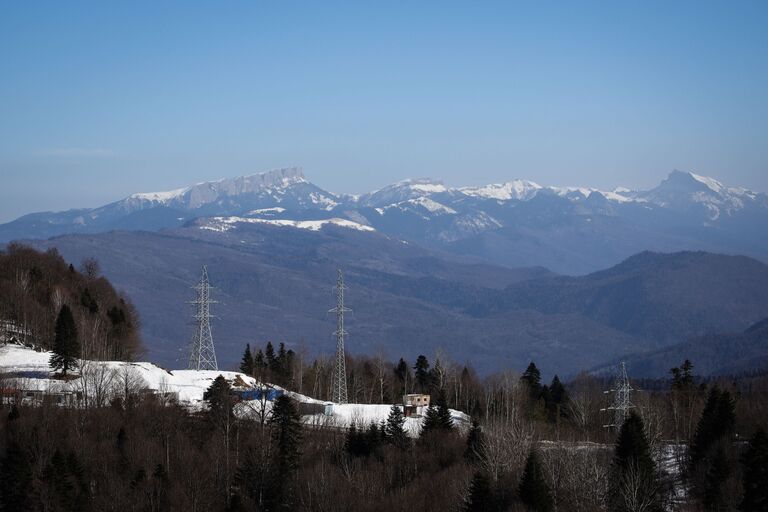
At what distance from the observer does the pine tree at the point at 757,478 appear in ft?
133

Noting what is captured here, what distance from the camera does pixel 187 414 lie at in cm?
5981

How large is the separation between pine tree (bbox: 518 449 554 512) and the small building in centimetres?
2574

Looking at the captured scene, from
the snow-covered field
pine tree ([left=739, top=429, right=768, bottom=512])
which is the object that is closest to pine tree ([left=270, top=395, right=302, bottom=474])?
the snow-covered field

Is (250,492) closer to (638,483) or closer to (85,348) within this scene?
(638,483)

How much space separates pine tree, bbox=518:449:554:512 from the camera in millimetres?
43438

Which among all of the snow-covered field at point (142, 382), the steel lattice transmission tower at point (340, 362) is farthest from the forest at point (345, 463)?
the steel lattice transmission tower at point (340, 362)

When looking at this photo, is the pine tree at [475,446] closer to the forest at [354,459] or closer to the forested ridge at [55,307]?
the forest at [354,459]

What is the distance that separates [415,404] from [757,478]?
34.3 m

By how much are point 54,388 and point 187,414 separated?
8.03 m

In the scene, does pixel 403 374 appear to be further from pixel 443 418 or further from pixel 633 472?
pixel 633 472

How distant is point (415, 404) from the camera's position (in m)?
73.1

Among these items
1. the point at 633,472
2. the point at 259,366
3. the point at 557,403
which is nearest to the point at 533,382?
the point at 557,403

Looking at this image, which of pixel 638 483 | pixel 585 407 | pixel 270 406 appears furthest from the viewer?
pixel 585 407

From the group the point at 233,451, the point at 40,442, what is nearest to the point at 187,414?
the point at 233,451
